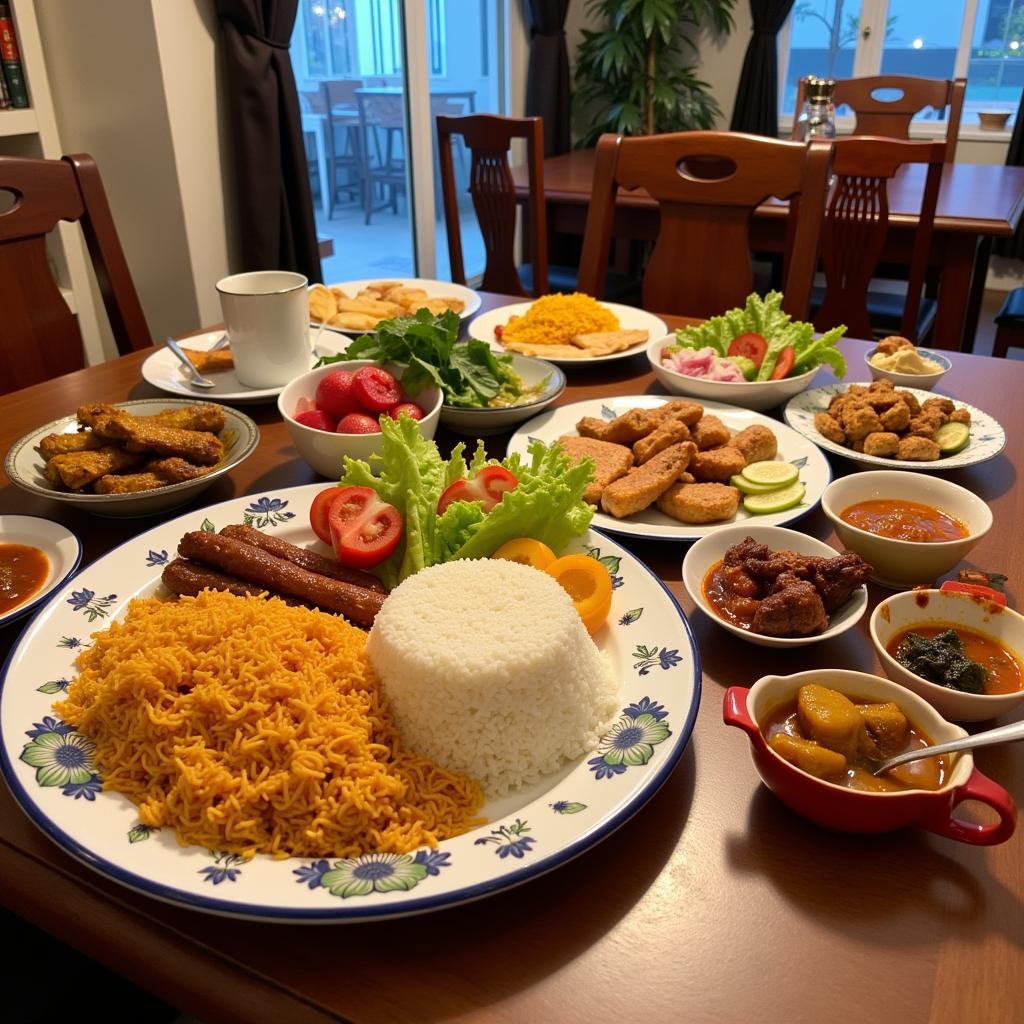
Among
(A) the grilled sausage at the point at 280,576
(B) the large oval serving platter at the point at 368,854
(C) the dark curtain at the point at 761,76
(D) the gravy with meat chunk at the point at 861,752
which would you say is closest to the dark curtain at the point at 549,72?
(C) the dark curtain at the point at 761,76

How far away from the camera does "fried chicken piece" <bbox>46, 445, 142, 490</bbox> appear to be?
1232 millimetres

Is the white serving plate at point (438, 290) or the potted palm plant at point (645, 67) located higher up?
the potted palm plant at point (645, 67)

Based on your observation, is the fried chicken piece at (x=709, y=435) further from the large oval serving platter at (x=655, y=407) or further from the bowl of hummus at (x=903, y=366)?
the bowl of hummus at (x=903, y=366)

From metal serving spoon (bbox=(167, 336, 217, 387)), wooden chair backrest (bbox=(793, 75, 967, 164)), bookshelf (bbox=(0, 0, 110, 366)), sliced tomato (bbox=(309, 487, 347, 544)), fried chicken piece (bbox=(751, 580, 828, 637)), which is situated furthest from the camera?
wooden chair backrest (bbox=(793, 75, 967, 164))

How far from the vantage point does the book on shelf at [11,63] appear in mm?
3127

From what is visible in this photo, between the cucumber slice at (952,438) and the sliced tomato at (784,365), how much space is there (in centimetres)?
32

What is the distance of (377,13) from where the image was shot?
4.75m

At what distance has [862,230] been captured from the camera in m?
3.17

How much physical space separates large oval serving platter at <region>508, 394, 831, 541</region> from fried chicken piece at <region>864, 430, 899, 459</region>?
0.09m

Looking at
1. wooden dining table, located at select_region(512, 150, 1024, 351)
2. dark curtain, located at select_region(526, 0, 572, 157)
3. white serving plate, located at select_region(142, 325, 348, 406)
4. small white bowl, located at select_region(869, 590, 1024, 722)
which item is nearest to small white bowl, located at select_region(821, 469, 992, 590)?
small white bowl, located at select_region(869, 590, 1024, 722)

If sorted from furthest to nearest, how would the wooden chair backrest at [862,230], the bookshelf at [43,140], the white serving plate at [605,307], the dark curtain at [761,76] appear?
the dark curtain at [761,76] < the bookshelf at [43,140] < the wooden chair backrest at [862,230] < the white serving plate at [605,307]

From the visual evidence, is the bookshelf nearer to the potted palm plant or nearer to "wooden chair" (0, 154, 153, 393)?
"wooden chair" (0, 154, 153, 393)

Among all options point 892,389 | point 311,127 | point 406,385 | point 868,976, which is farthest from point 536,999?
point 311,127

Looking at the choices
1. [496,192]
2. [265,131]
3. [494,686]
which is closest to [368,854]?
[494,686]
